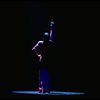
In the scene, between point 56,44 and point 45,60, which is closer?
point 45,60

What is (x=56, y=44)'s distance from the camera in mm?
11766

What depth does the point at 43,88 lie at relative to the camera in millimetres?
9438

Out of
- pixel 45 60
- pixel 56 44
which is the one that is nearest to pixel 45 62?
pixel 45 60

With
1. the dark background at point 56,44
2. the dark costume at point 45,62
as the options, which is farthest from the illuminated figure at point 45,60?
the dark background at point 56,44

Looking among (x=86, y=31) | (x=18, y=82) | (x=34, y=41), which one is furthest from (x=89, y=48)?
(x=18, y=82)

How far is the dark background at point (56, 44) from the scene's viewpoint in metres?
11.6

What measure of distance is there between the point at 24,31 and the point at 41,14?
779 millimetres

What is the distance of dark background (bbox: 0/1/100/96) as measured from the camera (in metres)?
11.6

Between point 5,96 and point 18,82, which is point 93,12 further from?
point 5,96

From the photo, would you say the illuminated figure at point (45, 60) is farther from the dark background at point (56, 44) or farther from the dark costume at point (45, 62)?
the dark background at point (56, 44)

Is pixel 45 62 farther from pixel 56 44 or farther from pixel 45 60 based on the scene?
pixel 56 44

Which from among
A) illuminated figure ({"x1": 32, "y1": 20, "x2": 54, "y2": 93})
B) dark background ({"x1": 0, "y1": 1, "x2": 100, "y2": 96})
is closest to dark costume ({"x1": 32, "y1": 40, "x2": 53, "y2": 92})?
illuminated figure ({"x1": 32, "y1": 20, "x2": 54, "y2": 93})

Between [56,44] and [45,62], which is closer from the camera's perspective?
[45,62]

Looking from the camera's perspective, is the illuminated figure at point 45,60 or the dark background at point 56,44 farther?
the dark background at point 56,44
